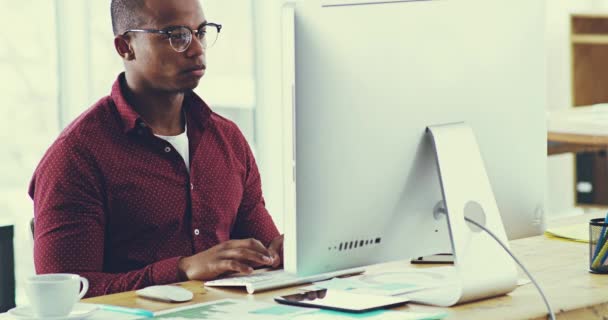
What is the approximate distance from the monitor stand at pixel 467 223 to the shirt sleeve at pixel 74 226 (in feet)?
1.77

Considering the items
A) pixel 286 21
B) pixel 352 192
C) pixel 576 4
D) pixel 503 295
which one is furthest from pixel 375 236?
pixel 576 4

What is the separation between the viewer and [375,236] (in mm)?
1627

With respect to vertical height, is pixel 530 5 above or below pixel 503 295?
above

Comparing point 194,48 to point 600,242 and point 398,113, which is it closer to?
point 398,113

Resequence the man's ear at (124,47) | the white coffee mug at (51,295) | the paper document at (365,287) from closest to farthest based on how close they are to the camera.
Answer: the white coffee mug at (51,295), the paper document at (365,287), the man's ear at (124,47)

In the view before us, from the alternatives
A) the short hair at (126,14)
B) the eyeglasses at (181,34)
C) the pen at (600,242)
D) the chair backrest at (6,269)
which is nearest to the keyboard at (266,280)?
the pen at (600,242)

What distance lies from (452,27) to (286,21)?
0.30m

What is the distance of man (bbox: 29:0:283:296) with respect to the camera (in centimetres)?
198

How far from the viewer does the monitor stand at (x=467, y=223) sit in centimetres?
164

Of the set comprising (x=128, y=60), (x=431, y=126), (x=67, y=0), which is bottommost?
(x=431, y=126)

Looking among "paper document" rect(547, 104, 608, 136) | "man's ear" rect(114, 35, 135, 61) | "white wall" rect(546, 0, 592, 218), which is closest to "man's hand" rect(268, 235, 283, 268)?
"man's ear" rect(114, 35, 135, 61)

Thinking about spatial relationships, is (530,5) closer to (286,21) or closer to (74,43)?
(286,21)

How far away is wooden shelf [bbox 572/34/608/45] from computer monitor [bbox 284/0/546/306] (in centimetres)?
396

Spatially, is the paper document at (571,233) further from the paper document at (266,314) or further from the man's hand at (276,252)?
the paper document at (266,314)
